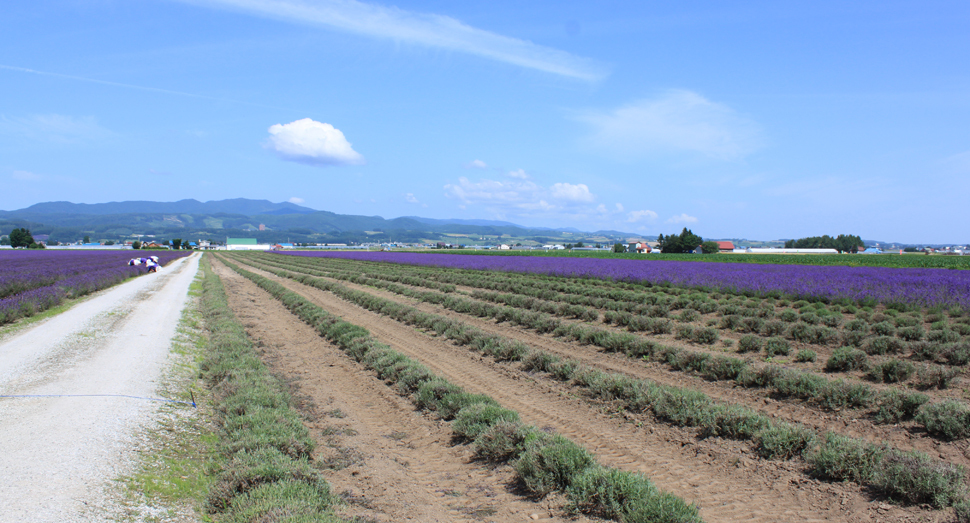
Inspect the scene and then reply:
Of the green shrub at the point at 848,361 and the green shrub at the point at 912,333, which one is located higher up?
the green shrub at the point at 912,333

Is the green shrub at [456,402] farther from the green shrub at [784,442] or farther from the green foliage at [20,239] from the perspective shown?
the green foliage at [20,239]

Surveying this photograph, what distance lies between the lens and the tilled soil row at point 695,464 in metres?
4.68

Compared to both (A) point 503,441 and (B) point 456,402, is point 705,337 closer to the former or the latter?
(B) point 456,402

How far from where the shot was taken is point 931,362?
9570mm

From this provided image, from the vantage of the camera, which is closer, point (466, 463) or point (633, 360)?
point (466, 463)

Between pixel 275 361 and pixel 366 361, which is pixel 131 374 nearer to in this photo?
pixel 275 361

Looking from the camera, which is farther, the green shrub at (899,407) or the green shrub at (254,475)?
the green shrub at (899,407)

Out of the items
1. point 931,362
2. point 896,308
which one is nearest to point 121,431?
point 931,362

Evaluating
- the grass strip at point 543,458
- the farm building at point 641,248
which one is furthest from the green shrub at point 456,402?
the farm building at point 641,248

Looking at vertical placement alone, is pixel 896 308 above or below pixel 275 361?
above

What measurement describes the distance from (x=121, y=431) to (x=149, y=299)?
762 inches

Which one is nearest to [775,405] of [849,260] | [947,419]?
[947,419]

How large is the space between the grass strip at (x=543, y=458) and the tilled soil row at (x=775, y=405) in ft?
11.3

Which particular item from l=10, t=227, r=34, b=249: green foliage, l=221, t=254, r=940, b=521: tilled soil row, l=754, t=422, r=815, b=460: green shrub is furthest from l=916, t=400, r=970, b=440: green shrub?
l=10, t=227, r=34, b=249: green foliage
